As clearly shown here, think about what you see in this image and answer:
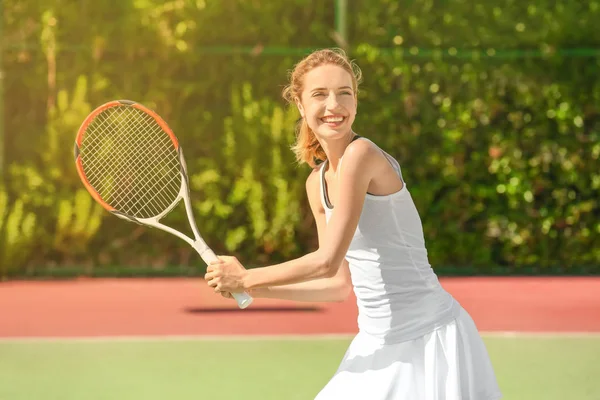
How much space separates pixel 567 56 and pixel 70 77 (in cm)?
399

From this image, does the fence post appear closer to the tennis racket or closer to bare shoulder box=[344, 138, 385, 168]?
the tennis racket

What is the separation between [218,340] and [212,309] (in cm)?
107

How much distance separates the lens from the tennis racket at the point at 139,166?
3.99 meters

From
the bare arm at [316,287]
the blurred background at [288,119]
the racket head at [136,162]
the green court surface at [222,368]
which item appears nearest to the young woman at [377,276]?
the bare arm at [316,287]

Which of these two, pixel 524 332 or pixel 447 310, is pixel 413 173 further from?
pixel 447 310

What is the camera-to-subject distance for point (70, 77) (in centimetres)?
948

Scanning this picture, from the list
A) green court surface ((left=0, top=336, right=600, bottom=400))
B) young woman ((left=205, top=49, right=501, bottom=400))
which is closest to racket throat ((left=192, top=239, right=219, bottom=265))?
young woman ((left=205, top=49, right=501, bottom=400))

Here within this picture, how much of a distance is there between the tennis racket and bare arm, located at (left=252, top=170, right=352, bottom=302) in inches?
5.3

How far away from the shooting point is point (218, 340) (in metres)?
6.69

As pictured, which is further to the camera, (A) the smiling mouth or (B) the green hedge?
(B) the green hedge

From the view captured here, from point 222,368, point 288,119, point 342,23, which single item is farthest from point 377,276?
point 342,23

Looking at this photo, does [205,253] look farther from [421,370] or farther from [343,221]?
[421,370]

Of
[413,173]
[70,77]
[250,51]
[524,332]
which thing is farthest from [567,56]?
[70,77]

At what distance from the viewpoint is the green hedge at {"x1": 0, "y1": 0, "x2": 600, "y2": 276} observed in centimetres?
948
